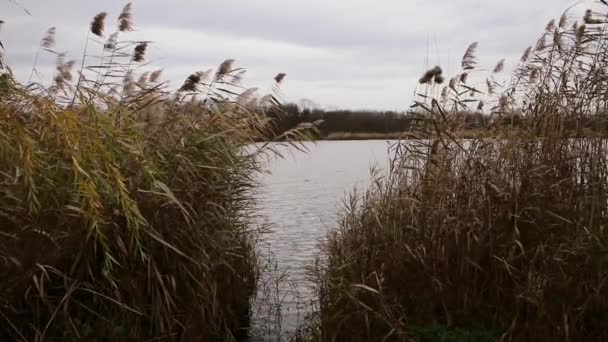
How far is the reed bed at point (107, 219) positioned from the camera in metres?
3.63

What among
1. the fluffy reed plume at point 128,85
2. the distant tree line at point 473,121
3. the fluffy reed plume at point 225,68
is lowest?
the distant tree line at point 473,121

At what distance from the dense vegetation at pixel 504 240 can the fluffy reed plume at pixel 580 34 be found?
0.03ft

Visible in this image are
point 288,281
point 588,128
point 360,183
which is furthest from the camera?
point 360,183

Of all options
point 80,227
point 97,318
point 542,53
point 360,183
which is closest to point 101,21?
point 80,227

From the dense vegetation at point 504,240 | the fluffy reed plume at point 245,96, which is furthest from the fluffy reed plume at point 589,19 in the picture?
the fluffy reed plume at point 245,96

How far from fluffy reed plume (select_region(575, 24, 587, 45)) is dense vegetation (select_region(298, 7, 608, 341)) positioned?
0.01 m

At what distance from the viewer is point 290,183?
62.9 feet

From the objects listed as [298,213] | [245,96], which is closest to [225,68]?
[245,96]

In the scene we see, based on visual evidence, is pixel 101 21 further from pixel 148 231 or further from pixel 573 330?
pixel 573 330

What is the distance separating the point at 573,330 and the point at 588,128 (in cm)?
140

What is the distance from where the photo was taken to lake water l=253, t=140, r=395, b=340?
6398 mm

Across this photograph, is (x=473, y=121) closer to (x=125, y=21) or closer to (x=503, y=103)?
(x=503, y=103)

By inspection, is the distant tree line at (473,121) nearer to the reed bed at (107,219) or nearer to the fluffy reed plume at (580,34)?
the fluffy reed plume at (580,34)

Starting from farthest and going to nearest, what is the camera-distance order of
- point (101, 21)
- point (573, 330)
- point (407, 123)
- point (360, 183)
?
point (360, 183), point (407, 123), point (101, 21), point (573, 330)
